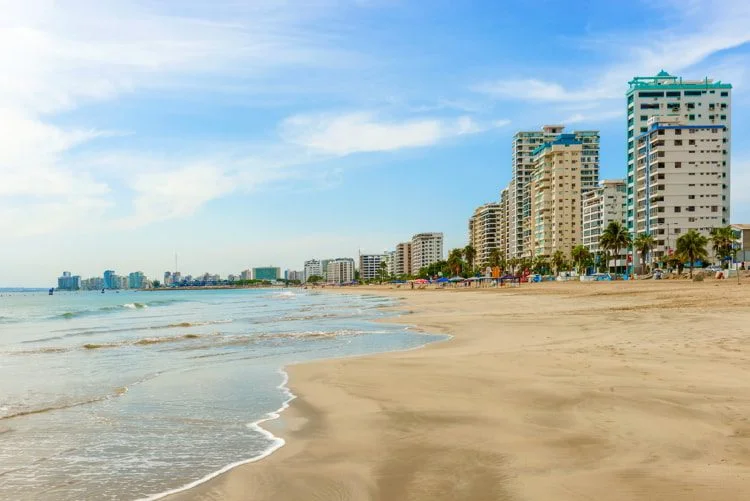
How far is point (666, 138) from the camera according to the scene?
112625 millimetres

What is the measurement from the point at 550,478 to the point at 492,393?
4227 millimetres

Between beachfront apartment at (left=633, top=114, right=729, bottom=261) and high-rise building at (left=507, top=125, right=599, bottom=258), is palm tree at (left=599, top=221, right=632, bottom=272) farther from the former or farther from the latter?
high-rise building at (left=507, top=125, right=599, bottom=258)

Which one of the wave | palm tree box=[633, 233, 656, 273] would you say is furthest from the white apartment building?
the wave

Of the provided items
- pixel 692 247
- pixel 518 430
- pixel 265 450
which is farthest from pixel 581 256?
pixel 265 450

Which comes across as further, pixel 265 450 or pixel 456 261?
pixel 456 261

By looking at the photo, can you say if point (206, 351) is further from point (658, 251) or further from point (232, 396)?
point (658, 251)

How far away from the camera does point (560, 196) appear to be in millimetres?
155375

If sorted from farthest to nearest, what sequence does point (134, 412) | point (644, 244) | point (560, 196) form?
1. point (560, 196)
2. point (644, 244)
3. point (134, 412)

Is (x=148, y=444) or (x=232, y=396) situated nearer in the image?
(x=148, y=444)

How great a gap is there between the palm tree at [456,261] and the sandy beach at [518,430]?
157 metres

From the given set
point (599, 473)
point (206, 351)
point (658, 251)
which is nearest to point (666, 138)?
point (658, 251)

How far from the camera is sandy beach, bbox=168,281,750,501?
5.25 m

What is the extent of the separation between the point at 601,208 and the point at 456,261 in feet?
149

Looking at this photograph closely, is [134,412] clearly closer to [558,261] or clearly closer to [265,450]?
[265,450]
